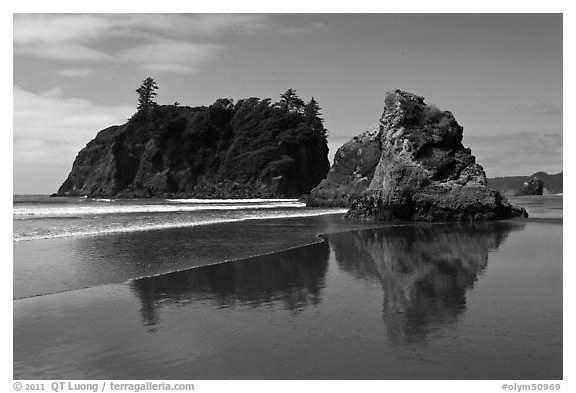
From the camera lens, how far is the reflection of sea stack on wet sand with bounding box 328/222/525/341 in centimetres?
830

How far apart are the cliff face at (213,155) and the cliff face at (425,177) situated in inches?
3170

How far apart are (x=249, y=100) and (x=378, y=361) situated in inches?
5526

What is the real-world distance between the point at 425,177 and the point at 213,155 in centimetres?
10702

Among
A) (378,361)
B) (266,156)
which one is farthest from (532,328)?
(266,156)

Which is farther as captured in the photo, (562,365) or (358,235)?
(358,235)

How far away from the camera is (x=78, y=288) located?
A: 11.0 metres

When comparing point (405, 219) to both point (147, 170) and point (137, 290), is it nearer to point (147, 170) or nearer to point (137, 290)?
point (137, 290)

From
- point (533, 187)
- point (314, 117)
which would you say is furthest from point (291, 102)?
point (533, 187)

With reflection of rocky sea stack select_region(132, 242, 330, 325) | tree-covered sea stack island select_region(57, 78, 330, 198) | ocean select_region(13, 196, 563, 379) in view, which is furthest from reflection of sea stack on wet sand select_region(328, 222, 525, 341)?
tree-covered sea stack island select_region(57, 78, 330, 198)

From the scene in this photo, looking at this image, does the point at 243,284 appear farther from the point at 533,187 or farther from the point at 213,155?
the point at 213,155

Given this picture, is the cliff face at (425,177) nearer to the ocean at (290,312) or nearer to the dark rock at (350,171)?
the ocean at (290,312)

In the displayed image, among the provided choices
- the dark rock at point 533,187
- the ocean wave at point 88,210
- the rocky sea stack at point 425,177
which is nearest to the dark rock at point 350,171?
the ocean wave at point 88,210

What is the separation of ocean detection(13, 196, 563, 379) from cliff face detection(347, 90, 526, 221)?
43.5 feet
